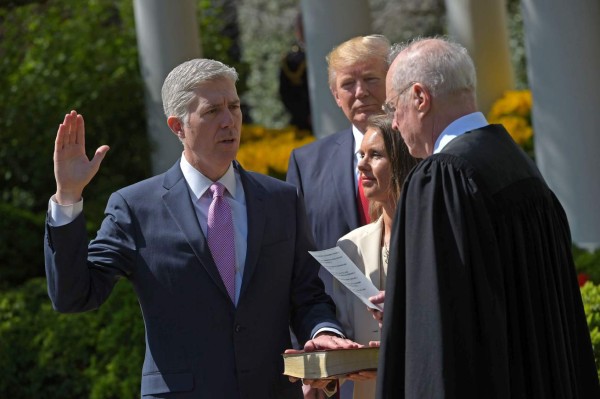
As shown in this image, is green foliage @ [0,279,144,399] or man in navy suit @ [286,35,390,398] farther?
green foliage @ [0,279,144,399]

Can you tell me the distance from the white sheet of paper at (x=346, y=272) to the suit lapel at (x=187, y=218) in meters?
0.37

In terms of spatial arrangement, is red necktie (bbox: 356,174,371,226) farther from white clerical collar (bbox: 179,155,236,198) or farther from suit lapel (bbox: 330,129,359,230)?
white clerical collar (bbox: 179,155,236,198)

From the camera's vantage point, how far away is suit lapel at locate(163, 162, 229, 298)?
448 centimetres

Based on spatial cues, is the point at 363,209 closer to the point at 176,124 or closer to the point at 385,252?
the point at 385,252

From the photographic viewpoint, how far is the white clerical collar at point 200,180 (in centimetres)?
465

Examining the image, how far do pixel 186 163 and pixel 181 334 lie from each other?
68cm

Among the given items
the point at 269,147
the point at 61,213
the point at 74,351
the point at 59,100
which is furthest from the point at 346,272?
the point at 59,100

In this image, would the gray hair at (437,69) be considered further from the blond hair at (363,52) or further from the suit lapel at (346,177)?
the blond hair at (363,52)

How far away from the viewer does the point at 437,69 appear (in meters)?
3.93

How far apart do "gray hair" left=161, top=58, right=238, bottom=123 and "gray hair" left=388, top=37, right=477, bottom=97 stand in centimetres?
83

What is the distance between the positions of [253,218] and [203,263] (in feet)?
0.91

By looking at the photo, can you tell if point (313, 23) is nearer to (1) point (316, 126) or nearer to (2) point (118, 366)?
(1) point (316, 126)

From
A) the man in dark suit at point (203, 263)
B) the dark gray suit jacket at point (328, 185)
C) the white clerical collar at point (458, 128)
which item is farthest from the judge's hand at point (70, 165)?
the dark gray suit jacket at point (328, 185)

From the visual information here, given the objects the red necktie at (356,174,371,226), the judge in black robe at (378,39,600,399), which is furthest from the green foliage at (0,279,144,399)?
the judge in black robe at (378,39,600,399)
